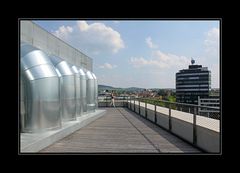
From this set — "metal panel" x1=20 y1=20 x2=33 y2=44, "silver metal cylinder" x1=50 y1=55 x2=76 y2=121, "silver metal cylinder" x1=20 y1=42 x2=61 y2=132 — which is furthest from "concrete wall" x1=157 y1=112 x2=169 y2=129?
"metal panel" x1=20 y1=20 x2=33 y2=44

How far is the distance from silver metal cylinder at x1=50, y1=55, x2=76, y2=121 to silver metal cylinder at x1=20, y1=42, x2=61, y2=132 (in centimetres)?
288

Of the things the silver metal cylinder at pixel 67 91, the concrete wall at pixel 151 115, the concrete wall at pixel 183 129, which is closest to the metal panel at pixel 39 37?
the silver metal cylinder at pixel 67 91

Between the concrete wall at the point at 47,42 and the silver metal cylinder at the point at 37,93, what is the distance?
1.78 meters

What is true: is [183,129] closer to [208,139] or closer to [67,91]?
[208,139]

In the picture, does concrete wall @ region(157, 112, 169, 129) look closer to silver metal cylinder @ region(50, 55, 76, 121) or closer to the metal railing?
the metal railing

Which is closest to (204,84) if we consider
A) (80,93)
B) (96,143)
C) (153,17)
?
(80,93)

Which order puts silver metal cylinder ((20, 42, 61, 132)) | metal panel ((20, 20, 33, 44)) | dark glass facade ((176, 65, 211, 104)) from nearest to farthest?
silver metal cylinder ((20, 42, 61, 132)) → metal panel ((20, 20, 33, 44)) → dark glass facade ((176, 65, 211, 104))

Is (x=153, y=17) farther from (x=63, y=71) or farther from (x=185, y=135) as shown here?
(x=63, y=71)

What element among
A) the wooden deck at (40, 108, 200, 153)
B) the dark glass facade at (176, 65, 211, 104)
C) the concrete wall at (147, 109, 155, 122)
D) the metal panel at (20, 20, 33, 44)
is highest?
the metal panel at (20, 20, 33, 44)

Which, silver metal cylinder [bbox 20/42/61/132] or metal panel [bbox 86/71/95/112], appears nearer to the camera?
silver metal cylinder [bbox 20/42/61/132]

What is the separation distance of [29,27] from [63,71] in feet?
8.36

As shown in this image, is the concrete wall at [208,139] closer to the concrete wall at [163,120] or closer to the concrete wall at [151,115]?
the concrete wall at [163,120]

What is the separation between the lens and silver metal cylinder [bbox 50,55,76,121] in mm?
14008

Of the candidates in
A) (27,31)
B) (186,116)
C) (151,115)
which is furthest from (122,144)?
(151,115)
